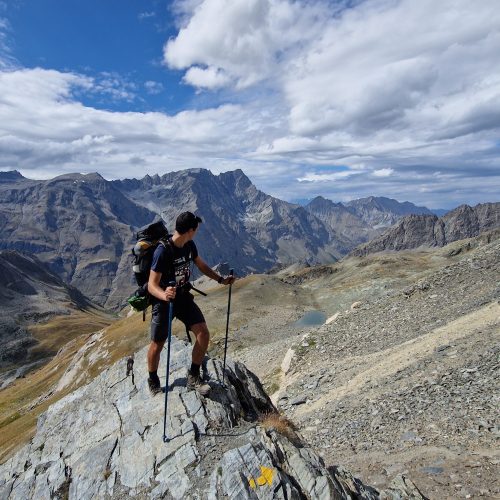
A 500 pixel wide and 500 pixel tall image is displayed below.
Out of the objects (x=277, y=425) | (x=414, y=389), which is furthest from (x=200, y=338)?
(x=414, y=389)

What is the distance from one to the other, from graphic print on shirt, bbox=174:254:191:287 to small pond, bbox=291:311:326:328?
83818 millimetres

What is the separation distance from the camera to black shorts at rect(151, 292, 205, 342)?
12.4 m

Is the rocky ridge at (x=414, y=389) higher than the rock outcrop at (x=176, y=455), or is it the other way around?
the rock outcrop at (x=176, y=455)

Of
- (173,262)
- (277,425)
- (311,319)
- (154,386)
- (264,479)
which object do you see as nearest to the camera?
(264,479)

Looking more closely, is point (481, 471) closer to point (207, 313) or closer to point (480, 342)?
point (480, 342)

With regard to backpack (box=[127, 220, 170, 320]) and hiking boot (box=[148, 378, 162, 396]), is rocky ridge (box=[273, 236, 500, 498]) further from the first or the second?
backpack (box=[127, 220, 170, 320])

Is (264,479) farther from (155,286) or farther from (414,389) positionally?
(414,389)

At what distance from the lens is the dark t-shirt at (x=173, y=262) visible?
11633mm

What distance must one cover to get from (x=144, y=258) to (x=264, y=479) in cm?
661

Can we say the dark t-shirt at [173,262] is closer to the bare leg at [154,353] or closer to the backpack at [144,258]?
the backpack at [144,258]

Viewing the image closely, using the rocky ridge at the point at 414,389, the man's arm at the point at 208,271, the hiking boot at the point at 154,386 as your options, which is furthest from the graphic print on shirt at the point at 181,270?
the rocky ridge at the point at 414,389

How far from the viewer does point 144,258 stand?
12398 mm

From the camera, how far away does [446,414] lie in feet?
53.4

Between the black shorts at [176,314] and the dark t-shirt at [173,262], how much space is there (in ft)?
1.85
